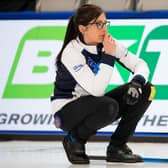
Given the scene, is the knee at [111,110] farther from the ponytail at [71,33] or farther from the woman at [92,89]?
the ponytail at [71,33]

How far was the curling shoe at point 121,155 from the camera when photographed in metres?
3.96

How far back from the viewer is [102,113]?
3824 millimetres

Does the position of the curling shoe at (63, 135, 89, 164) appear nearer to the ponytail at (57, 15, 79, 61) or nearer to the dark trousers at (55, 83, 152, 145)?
the dark trousers at (55, 83, 152, 145)

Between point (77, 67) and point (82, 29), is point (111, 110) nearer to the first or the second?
point (77, 67)

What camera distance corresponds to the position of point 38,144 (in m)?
5.88

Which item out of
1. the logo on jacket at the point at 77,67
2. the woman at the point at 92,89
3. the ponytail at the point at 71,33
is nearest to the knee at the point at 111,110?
the woman at the point at 92,89

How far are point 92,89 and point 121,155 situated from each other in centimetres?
48

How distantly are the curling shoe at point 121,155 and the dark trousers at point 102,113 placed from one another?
4 cm

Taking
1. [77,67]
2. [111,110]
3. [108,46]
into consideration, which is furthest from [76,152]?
[108,46]

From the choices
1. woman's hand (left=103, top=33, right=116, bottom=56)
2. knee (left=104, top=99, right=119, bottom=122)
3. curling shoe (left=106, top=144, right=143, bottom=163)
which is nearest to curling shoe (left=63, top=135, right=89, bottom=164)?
curling shoe (left=106, top=144, right=143, bottom=163)

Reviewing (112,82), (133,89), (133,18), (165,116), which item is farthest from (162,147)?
(133,89)

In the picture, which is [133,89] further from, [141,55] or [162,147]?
[141,55]

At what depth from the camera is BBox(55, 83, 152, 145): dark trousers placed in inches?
151

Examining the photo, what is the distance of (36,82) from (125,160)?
2512 millimetres
